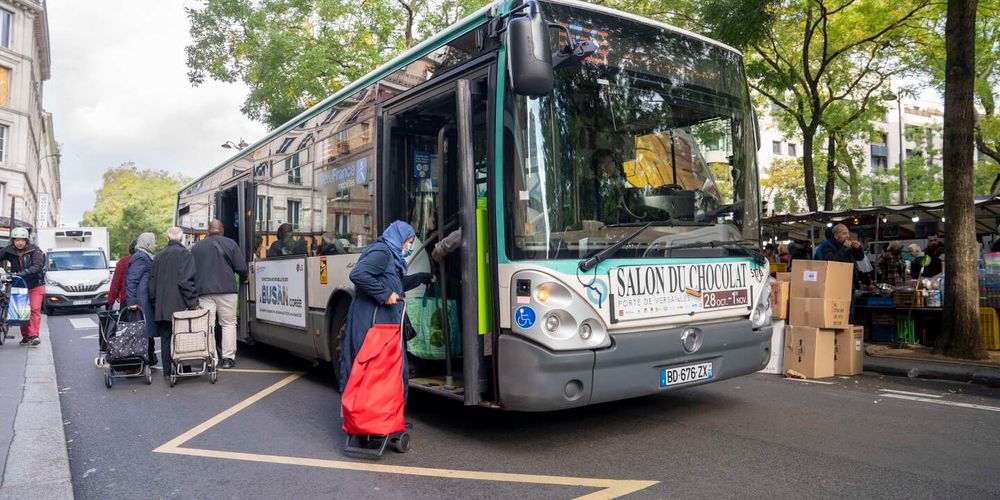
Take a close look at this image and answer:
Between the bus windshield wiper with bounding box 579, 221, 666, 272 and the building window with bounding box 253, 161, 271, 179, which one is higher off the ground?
the building window with bounding box 253, 161, 271, 179

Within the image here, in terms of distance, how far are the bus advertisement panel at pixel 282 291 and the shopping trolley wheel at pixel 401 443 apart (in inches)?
120

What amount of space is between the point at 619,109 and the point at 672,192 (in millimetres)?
733

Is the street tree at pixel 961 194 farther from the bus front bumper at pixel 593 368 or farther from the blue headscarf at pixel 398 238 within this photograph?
the blue headscarf at pixel 398 238

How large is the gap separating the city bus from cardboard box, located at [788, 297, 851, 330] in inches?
110

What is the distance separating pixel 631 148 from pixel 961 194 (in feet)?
20.9

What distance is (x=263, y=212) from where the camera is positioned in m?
9.25

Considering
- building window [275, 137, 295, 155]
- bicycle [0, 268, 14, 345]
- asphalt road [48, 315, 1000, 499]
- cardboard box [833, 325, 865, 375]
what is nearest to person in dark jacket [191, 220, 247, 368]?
building window [275, 137, 295, 155]

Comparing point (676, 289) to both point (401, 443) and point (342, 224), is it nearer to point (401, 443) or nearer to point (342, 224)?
point (401, 443)

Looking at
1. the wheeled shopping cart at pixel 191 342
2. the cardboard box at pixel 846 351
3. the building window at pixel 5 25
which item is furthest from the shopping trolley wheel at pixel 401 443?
the building window at pixel 5 25

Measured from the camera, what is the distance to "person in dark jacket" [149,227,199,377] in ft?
26.4

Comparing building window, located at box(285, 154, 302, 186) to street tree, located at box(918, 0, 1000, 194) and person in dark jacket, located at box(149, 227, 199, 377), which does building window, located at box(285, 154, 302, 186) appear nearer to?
person in dark jacket, located at box(149, 227, 199, 377)

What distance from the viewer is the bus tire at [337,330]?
692 centimetres

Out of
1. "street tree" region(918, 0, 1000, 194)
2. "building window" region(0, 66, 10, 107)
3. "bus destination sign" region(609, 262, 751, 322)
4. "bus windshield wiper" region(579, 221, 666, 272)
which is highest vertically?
"building window" region(0, 66, 10, 107)

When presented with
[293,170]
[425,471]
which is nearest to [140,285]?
[293,170]
